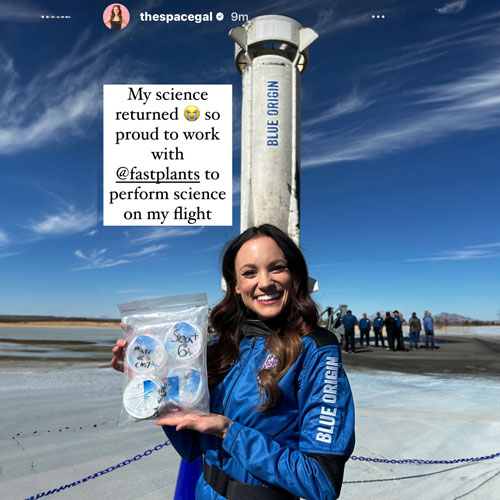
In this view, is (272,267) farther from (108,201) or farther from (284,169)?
(284,169)

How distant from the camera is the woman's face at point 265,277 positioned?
5.68 feet

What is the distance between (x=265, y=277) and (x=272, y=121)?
1148 centimetres

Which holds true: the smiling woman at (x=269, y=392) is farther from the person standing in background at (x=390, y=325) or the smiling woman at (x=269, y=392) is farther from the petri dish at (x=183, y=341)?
the person standing in background at (x=390, y=325)

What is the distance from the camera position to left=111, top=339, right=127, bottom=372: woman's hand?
1.60m

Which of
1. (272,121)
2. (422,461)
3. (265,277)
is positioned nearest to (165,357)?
(265,277)

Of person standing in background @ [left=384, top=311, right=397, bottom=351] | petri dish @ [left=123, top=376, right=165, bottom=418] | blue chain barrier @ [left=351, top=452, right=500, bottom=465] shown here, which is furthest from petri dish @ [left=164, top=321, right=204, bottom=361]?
person standing in background @ [left=384, top=311, right=397, bottom=351]

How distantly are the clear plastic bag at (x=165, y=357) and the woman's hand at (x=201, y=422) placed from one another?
0.03 m

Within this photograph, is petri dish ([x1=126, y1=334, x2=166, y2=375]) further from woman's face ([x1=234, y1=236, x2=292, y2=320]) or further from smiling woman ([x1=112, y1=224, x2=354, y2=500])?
woman's face ([x1=234, y1=236, x2=292, y2=320])

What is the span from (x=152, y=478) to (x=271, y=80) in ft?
36.9

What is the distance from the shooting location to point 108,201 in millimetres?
7133

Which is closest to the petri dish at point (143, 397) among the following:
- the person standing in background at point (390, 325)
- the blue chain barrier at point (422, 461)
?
the blue chain barrier at point (422, 461)

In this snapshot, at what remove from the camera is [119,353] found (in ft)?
5.41

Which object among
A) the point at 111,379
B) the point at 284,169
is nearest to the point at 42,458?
the point at 111,379

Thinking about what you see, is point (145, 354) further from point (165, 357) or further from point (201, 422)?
point (201, 422)
